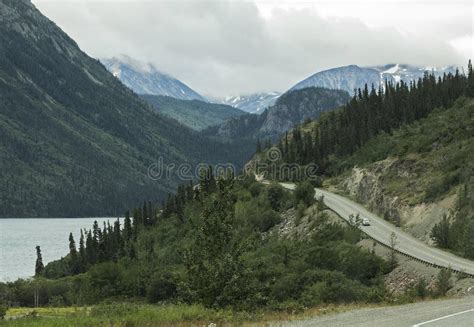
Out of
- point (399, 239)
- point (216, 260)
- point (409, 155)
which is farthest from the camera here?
point (409, 155)

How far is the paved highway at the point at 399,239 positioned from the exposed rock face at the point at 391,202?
1.25 m

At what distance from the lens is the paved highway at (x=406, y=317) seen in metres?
20.0

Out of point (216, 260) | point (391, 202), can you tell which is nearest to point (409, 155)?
point (391, 202)

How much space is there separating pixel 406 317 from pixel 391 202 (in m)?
55.0

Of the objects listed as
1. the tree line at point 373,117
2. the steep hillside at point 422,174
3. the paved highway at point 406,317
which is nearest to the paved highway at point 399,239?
the steep hillside at point 422,174

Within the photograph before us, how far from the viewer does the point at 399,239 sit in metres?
59.2

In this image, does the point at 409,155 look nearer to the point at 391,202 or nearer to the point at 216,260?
the point at 391,202

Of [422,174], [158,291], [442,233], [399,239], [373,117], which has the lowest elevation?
[158,291]

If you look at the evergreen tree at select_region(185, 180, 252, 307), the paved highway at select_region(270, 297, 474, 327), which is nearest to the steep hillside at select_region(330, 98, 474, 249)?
the evergreen tree at select_region(185, 180, 252, 307)

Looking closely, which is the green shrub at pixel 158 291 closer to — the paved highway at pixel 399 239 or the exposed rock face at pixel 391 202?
the paved highway at pixel 399 239

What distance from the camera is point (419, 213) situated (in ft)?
216

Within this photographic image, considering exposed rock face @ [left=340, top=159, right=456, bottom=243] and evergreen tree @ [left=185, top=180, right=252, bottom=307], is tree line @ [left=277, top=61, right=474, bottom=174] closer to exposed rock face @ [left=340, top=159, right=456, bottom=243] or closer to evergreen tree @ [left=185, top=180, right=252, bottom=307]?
exposed rock face @ [left=340, top=159, right=456, bottom=243]

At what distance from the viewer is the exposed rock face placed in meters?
61.7

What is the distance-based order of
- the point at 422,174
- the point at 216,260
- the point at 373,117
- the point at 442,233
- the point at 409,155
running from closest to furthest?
1. the point at 216,260
2. the point at 442,233
3. the point at 422,174
4. the point at 409,155
5. the point at 373,117
